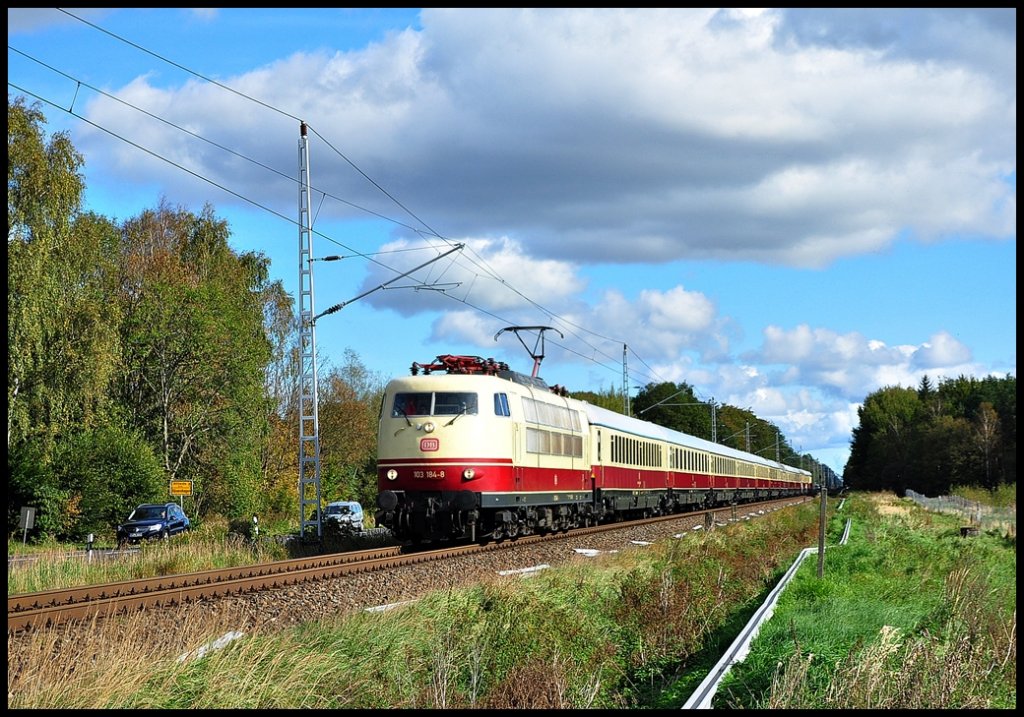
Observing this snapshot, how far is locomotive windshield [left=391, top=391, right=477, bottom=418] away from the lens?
23812mm

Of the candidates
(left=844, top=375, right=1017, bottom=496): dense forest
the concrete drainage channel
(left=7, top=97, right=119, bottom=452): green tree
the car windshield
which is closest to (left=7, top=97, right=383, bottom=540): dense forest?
(left=7, top=97, right=119, bottom=452): green tree

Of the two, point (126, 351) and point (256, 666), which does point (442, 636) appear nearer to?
point (256, 666)

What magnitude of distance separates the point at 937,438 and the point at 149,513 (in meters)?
88.6

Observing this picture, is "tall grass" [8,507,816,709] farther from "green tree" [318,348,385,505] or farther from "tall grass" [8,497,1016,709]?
"green tree" [318,348,385,505]

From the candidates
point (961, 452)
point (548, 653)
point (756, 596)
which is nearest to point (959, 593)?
point (756, 596)

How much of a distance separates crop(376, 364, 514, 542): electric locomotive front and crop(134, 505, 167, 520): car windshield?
15289 millimetres

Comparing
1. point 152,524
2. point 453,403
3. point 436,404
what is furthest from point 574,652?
point 152,524

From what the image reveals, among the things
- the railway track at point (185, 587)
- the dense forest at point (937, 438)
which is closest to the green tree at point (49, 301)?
the railway track at point (185, 587)

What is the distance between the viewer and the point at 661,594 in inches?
604

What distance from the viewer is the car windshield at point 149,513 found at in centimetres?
3666

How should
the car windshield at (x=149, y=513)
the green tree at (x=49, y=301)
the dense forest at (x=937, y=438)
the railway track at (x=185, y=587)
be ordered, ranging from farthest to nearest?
1. the dense forest at (x=937, y=438)
2. the car windshield at (x=149, y=513)
3. the green tree at (x=49, y=301)
4. the railway track at (x=185, y=587)

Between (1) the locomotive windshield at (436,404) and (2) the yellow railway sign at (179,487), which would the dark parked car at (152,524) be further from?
(1) the locomotive windshield at (436,404)

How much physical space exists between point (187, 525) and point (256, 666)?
28.5m

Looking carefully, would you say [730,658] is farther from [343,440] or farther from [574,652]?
[343,440]
